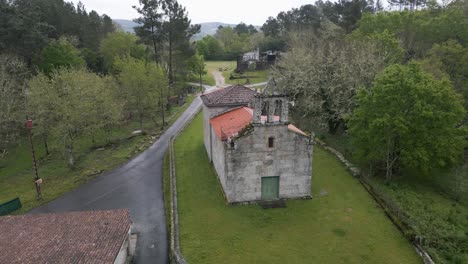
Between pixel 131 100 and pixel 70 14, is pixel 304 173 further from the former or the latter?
pixel 70 14

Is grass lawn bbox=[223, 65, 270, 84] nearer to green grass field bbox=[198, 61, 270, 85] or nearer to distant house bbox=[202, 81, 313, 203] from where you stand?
green grass field bbox=[198, 61, 270, 85]

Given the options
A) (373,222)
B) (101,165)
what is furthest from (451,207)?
(101,165)

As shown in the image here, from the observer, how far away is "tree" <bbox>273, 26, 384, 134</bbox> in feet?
125

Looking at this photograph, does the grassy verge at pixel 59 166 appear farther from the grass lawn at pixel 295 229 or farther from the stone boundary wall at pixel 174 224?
the grass lawn at pixel 295 229

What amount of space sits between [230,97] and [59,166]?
2114 centimetres

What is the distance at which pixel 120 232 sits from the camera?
20.4 meters

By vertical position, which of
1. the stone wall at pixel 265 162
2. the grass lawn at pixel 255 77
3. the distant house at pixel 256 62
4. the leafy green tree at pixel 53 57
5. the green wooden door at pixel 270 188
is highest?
the leafy green tree at pixel 53 57

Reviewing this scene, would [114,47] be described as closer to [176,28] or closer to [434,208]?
Answer: [176,28]

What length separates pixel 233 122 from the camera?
30953mm

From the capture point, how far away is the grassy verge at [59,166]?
3145 cm

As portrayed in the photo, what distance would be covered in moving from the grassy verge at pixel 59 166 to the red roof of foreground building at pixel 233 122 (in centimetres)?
1344

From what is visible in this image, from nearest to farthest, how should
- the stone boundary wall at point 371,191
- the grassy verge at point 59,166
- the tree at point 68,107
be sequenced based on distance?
the stone boundary wall at point 371,191 → the grassy verge at point 59,166 → the tree at point 68,107

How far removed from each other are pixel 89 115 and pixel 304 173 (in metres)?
24.9

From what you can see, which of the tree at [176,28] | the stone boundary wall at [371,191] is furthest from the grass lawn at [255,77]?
the stone boundary wall at [371,191]
